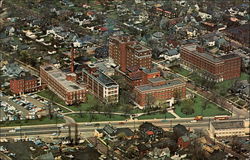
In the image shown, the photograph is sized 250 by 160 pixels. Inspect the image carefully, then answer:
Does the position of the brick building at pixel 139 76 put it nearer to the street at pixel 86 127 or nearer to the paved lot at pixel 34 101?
the street at pixel 86 127

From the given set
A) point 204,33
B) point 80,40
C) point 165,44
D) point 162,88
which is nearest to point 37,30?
point 80,40

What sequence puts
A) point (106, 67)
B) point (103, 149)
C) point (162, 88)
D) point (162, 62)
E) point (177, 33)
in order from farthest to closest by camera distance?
1. point (177, 33)
2. point (162, 62)
3. point (106, 67)
4. point (162, 88)
5. point (103, 149)

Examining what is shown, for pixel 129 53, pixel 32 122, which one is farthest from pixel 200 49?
pixel 32 122

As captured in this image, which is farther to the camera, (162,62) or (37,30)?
(37,30)

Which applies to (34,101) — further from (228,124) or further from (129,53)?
(228,124)

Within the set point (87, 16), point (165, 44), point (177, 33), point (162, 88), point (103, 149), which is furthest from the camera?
point (87, 16)

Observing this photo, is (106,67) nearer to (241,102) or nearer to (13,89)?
(13,89)

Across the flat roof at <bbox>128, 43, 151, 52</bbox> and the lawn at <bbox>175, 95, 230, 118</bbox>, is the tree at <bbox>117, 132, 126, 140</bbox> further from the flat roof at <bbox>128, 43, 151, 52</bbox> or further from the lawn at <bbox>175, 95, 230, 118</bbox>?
the flat roof at <bbox>128, 43, 151, 52</bbox>

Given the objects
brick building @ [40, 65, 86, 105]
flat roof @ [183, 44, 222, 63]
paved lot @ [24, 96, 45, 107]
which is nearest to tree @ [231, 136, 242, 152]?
flat roof @ [183, 44, 222, 63]
